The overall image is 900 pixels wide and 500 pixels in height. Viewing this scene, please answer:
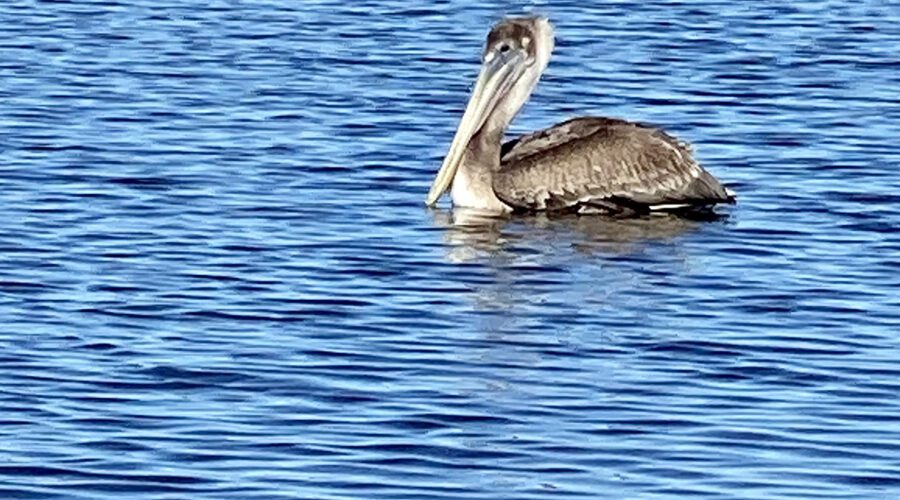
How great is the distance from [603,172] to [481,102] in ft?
2.83

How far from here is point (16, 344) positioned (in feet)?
34.6

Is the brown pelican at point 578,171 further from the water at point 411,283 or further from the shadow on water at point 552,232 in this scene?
the water at point 411,283

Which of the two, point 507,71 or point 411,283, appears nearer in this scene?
point 411,283

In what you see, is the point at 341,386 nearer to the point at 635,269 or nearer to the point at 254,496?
the point at 254,496

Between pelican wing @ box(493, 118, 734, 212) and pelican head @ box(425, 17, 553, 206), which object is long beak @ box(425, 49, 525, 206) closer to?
pelican head @ box(425, 17, 553, 206)

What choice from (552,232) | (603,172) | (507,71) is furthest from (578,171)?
(507,71)

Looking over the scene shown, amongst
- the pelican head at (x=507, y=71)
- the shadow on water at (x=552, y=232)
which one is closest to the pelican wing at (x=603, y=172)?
the shadow on water at (x=552, y=232)

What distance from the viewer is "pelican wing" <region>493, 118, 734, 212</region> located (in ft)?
46.7

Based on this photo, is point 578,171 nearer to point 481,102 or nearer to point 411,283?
point 481,102

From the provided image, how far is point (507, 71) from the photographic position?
1518 centimetres

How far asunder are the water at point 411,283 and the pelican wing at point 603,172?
22 cm

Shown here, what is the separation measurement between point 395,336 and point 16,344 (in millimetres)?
1356

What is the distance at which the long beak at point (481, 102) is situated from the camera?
46.9ft

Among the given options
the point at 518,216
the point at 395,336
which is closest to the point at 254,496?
the point at 395,336
